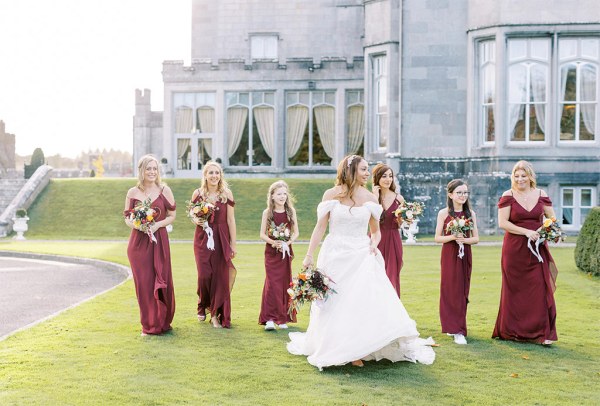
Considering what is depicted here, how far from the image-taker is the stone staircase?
33619 millimetres

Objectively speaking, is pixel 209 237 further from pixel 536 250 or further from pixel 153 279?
pixel 536 250

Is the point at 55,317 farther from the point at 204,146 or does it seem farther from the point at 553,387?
the point at 204,146

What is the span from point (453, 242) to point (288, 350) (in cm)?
251

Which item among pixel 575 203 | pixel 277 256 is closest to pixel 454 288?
pixel 277 256

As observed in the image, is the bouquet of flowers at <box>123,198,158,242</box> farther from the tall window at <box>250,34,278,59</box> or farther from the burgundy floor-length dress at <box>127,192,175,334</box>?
the tall window at <box>250,34,278,59</box>

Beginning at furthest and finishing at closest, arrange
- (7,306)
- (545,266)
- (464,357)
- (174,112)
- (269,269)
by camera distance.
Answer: (174,112)
(7,306)
(269,269)
(545,266)
(464,357)

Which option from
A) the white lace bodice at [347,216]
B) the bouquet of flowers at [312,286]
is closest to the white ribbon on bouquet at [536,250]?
the white lace bodice at [347,216]

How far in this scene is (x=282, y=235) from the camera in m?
11.0

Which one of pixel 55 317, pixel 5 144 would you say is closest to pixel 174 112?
pixel 5 144

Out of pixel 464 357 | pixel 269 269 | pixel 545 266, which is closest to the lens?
pixel 464 357

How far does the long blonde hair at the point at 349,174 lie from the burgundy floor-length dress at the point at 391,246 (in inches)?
90.5

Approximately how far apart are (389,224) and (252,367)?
3.19m

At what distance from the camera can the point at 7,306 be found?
43.7 feet

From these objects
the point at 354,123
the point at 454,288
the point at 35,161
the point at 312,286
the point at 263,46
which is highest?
the point at 263,46
